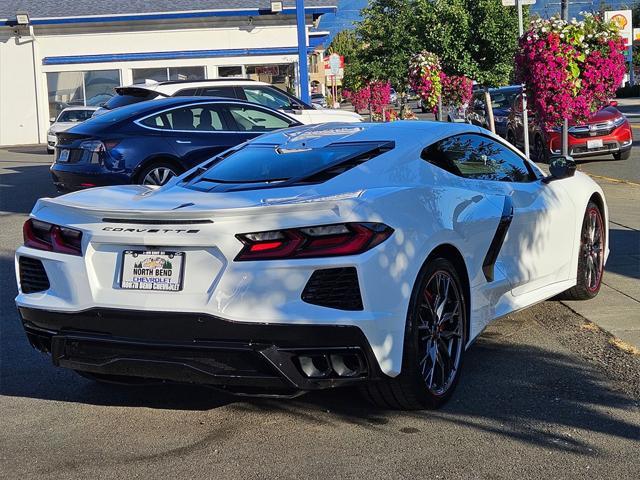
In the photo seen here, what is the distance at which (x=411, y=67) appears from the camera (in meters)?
20.2

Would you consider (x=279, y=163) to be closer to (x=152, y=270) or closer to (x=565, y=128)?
(x=152, y=270)

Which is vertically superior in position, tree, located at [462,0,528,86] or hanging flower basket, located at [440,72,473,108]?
tree, located at [462,0,528,86]

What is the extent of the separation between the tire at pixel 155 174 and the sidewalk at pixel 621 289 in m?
5.44

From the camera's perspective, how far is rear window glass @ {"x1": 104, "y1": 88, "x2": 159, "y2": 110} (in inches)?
582

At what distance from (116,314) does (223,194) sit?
90 cm

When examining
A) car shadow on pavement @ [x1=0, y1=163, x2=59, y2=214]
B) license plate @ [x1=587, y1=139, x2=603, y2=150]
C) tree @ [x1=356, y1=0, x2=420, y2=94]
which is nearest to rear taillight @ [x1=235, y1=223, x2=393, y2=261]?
car shadow on pavement @ [x1=0, y1=163, x2=59, y2=214]

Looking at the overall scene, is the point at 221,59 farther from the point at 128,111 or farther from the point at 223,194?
the point at 223,194

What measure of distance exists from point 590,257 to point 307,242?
139 inches

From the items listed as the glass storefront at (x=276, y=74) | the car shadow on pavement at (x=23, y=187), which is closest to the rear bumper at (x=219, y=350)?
the car shadow on pavement at (x=23, y=187)

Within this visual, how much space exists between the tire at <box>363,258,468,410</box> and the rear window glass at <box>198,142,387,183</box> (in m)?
0.94

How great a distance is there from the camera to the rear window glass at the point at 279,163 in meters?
5.49

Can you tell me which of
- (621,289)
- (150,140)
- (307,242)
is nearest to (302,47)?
(150,140)

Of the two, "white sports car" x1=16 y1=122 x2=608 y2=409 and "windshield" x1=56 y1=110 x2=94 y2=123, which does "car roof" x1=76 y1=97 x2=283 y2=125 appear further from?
"windshield" x1=56 y1=110 x2=94 y2=123

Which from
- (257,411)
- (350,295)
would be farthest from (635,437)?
(257,411)
